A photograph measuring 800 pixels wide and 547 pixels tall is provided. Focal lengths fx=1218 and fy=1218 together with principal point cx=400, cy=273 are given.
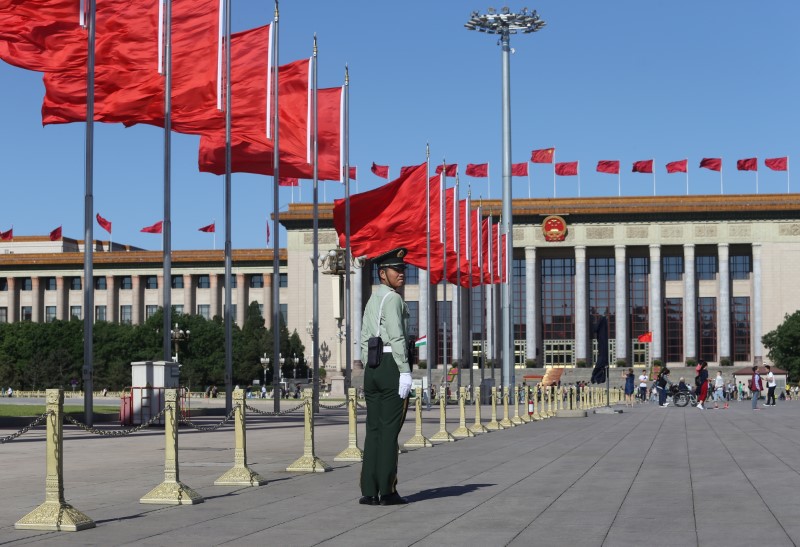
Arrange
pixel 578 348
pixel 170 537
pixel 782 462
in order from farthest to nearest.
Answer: pixel 578 348, pixel 782 462, pixel 170 537

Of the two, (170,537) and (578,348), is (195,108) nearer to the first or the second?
(170,537)

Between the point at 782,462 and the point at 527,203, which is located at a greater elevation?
the point at 527,203

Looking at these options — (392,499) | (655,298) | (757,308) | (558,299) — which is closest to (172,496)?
(392,499)

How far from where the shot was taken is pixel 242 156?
3753cm

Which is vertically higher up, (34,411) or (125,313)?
(125,313)

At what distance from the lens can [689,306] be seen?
126m

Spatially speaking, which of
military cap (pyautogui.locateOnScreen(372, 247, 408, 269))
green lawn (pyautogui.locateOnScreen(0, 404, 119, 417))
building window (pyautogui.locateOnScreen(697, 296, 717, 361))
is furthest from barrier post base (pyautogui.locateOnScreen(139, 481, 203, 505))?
building window (pyautogui.locateOnScreen(697, 296, 717, 361))

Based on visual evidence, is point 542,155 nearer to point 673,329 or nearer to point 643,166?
point 643,166

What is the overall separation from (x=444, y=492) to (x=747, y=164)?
98.0 meters

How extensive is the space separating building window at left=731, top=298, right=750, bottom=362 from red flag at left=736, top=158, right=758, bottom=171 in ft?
78.4

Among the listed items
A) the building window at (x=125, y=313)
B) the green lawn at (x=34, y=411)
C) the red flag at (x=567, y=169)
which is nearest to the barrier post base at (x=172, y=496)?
the green lawn at (x=34, y=411)

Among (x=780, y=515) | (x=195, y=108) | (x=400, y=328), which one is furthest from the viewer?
(x=195, y=108)

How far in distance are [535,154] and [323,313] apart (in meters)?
39.2

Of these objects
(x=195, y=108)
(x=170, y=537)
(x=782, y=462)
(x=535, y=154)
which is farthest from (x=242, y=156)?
(x=535, y=154)
